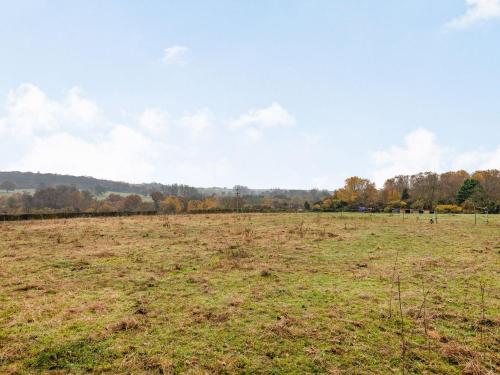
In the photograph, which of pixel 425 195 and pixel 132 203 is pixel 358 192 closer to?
pixel 425 195

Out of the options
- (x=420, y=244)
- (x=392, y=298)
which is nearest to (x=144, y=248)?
(x=392, y=298)

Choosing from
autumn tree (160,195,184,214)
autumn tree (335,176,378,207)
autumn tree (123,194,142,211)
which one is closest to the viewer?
autumn tree (335,176,378,207)

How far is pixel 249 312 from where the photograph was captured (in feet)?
23.5

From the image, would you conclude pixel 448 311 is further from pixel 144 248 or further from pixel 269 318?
pixel 144 248

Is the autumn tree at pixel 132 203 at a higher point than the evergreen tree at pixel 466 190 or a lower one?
lower

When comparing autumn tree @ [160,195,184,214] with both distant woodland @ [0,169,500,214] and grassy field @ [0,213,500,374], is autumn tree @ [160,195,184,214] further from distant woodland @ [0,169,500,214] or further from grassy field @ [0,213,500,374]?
grassy field @ [0,213,500,374]

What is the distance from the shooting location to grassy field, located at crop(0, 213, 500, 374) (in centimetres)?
517

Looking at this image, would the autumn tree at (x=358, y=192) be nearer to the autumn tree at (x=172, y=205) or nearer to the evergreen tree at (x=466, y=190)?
the evergreen tree at (x=466, y=190)

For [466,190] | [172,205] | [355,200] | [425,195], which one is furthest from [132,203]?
[466,190]

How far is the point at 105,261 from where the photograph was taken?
503 inches

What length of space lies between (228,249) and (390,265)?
7120 mm

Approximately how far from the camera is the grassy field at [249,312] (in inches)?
203

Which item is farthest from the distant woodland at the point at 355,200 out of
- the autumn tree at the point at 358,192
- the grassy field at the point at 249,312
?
the grassy field at the point at 249,312

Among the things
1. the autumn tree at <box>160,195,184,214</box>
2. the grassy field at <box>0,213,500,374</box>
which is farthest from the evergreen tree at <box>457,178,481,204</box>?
the autumn tree at <box>160,195,184,214</box>
